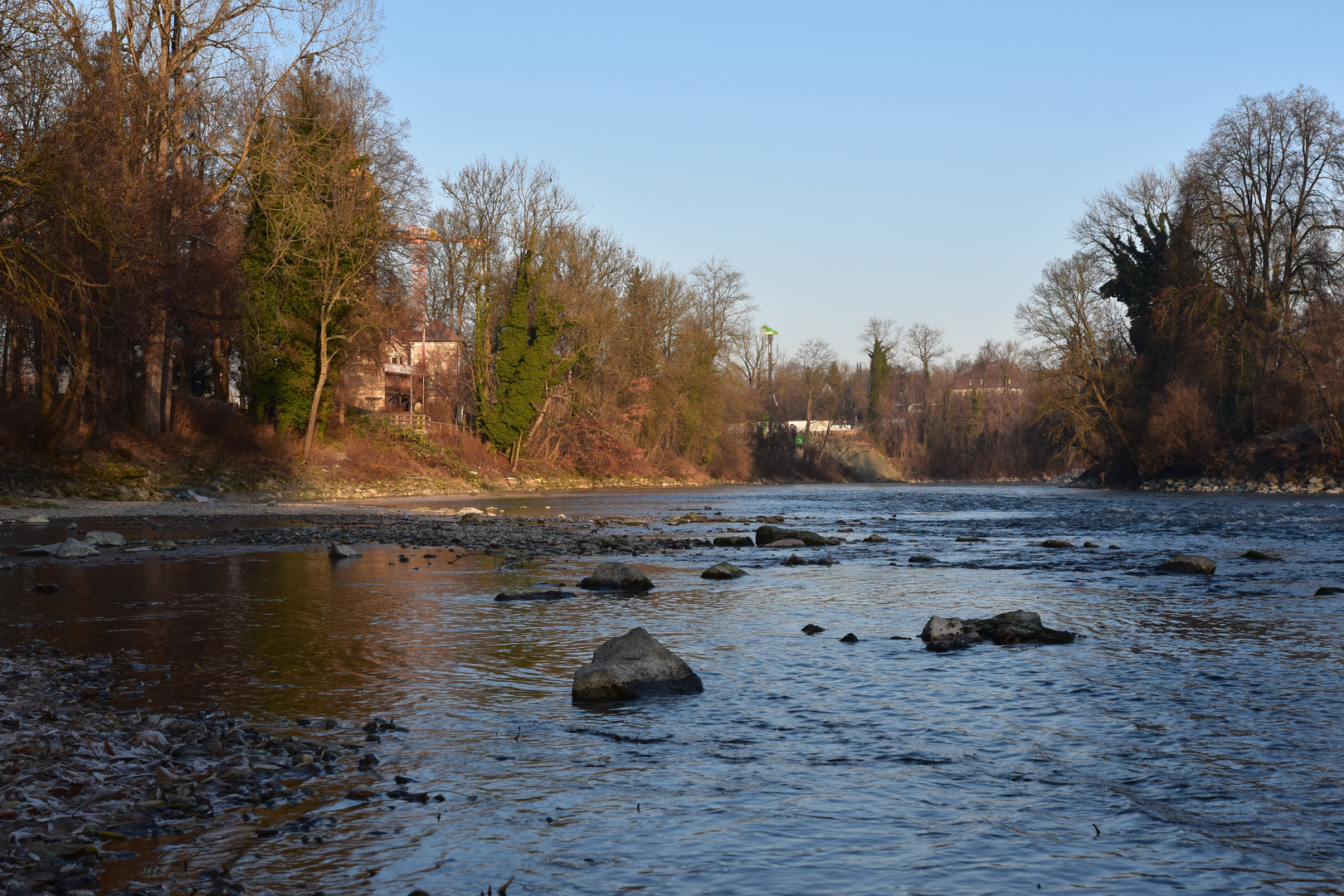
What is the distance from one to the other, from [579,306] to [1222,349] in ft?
113

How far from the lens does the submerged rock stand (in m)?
10.5

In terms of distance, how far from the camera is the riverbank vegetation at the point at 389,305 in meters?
27.4

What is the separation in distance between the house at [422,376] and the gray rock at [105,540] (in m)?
29.8

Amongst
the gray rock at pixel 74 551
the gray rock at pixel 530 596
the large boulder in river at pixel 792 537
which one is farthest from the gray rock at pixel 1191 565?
the gray rock at pixel 74 551

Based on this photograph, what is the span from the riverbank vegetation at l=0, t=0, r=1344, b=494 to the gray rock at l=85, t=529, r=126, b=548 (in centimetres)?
502

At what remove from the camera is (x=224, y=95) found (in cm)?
3922

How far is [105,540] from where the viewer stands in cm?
1906

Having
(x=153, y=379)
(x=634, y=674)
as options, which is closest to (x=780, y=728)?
(x=634, y=674)

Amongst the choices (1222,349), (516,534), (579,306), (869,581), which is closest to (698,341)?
(579,306)

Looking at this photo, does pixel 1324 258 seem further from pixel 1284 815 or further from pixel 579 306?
pixel 1284 815

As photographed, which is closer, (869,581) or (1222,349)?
(869,581)

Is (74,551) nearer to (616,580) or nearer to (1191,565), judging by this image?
(616,580)

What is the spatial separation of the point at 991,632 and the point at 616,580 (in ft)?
18.8

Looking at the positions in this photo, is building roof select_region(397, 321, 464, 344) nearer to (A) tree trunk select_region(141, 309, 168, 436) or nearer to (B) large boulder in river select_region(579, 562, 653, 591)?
(A) tree trunk select_region(141, 309, 168, 436)
